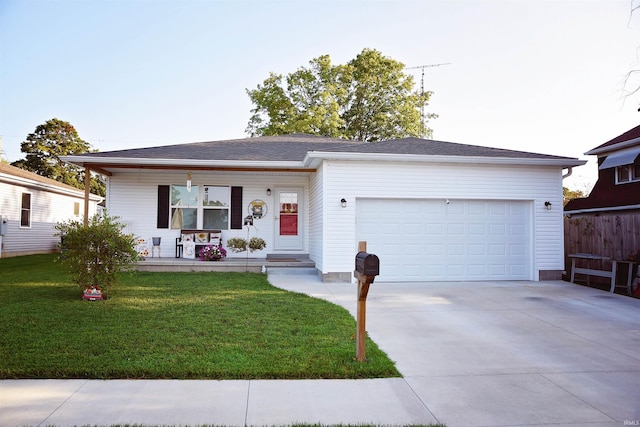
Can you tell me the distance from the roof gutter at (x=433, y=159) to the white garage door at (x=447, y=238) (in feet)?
3.27

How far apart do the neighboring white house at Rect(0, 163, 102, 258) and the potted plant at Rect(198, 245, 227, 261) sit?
842 cm

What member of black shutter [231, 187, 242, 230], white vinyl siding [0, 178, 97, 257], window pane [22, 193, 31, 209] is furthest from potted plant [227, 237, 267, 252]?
window pane [22, 193, 31, 209]

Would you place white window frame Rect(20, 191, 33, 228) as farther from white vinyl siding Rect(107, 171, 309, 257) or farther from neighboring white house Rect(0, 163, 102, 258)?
white vinyl siding Rect(107, 171, 309, 257)

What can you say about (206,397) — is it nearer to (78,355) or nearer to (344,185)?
(78,355)

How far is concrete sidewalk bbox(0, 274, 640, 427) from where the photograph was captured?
9.80 ft

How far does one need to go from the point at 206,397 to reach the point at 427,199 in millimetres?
7801

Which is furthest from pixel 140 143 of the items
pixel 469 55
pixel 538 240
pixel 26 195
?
pixel 538 240

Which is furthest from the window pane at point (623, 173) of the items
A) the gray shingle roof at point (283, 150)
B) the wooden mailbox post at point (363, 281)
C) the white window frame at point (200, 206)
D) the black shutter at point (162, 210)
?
the black shutter at point (162, 210)

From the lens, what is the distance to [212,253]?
1109cm

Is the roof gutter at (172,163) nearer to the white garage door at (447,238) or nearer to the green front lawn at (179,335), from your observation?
the white garage door at (447,238)

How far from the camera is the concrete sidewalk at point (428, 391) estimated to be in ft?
9.80

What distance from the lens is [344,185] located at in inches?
381

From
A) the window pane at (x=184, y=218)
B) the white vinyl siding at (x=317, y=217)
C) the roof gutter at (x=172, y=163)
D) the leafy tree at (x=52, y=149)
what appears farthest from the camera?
the leafy tree at (x=52, y=149)

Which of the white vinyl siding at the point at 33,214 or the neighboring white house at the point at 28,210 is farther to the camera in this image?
the white vinyl siding at the point at 33,214
